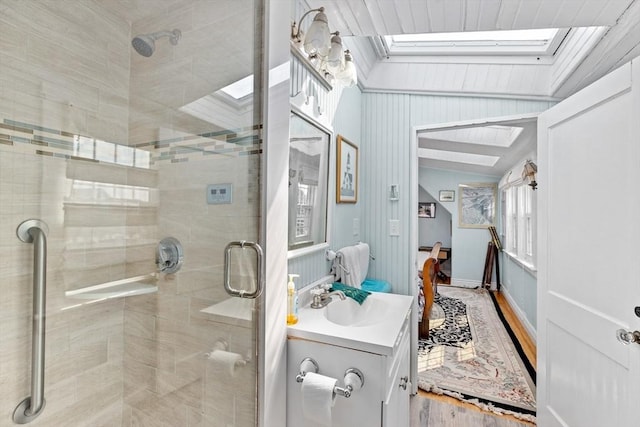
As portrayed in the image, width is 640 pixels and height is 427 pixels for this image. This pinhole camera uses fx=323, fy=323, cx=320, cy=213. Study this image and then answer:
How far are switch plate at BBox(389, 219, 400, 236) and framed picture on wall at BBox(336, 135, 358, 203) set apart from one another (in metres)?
0.36

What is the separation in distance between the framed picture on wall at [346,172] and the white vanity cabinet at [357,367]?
3.50 ft

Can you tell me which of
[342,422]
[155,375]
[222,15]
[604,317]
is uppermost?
[222,15]

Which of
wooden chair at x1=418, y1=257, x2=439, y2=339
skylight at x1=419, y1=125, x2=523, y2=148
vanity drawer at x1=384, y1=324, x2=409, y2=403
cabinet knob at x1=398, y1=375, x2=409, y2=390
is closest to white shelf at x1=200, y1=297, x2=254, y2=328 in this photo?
vanity drawer at x1=384, y1=324, x2=409, y2=403

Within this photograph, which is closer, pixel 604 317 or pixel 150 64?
pixel 150 64

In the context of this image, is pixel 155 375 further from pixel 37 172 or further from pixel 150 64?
pixel 150 64

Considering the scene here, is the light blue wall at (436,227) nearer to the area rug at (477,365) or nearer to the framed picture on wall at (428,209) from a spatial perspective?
the framed picture on wall at (428,209)

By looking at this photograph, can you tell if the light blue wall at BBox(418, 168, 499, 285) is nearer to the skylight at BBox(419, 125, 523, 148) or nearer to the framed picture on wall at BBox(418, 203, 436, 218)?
the framed picture on wall at BBox(418, 203, 436, 218)

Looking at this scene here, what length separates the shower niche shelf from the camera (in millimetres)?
1237

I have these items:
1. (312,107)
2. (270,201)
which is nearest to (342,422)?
(270,201)

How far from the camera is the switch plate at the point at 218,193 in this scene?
1.14 meters

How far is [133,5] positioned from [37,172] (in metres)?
0.71

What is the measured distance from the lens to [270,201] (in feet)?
3.95

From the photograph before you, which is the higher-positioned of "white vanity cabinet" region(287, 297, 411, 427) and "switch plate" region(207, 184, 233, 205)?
"switch plate" region(207, 184, 233, 205)

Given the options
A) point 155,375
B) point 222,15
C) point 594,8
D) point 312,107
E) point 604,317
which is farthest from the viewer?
point 312,107
